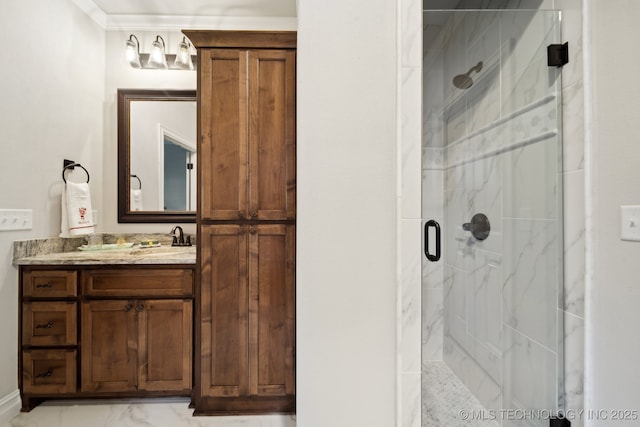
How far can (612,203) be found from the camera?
3.60 feet

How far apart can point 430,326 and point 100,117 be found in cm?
282

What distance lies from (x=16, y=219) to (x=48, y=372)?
93 cm

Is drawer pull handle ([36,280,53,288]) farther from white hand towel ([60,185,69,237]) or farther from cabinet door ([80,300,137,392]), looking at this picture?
white hand towel ([60,185,69,237])

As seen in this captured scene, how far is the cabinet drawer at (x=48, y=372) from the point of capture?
177cm

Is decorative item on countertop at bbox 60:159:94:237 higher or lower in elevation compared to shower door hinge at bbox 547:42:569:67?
lower

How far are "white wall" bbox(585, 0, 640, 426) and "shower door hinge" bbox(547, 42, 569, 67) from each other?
0.09 metres

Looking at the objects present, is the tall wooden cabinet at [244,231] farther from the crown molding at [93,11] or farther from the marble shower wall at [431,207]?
the crown molding at [93,11]

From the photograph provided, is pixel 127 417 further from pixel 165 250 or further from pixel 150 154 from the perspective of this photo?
pixel 150 154

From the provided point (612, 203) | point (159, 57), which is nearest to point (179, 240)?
point (159, 57)

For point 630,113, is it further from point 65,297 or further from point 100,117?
point 100,117

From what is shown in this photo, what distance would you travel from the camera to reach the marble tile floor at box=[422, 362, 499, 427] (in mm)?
1290

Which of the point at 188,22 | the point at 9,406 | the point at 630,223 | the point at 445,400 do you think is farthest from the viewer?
the point at 188,22

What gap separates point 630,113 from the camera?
104 cm

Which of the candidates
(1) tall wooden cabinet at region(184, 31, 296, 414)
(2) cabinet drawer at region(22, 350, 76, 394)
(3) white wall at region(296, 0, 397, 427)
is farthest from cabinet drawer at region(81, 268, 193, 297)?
(3) white wall at region(296, 0, 397, 427)
